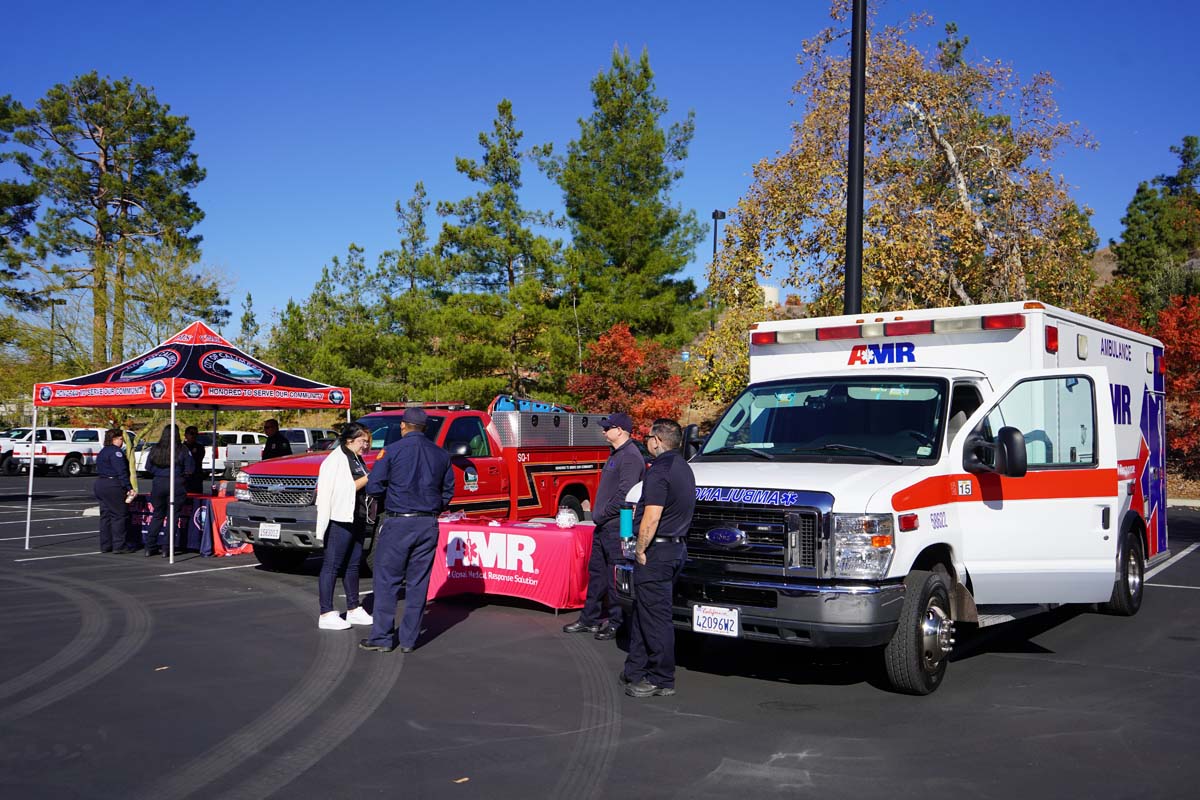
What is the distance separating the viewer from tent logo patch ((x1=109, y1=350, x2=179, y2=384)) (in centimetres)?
1439

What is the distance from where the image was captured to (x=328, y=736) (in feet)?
19.5

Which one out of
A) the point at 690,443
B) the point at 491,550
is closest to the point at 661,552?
the point at 690,443

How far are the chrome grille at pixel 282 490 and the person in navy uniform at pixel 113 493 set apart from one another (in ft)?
9.40

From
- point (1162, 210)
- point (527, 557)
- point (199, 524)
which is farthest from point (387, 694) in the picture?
point (1162, 210)

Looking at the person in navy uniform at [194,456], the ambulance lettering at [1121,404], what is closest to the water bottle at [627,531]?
the ambulance lettering at [1121,404]

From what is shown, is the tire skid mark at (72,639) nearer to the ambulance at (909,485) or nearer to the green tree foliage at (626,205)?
the ambulance at (909,485)

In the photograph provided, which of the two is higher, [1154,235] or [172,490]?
[1154,235]

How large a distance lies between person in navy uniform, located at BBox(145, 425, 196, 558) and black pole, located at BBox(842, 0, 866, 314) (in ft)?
29.6

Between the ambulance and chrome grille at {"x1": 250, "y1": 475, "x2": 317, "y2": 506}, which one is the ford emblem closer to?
the ambulance

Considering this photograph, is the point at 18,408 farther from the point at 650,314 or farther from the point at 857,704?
the point at 857,704

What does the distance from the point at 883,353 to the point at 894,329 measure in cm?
23

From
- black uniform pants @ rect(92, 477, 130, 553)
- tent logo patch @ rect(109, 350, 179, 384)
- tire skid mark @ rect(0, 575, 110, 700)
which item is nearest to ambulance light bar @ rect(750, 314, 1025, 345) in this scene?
tire skid mark @ rect(0, 575, 110, 700)

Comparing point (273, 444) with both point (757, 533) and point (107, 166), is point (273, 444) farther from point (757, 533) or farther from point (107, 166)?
point (107, 166)

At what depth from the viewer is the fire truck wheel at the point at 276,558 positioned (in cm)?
1320
